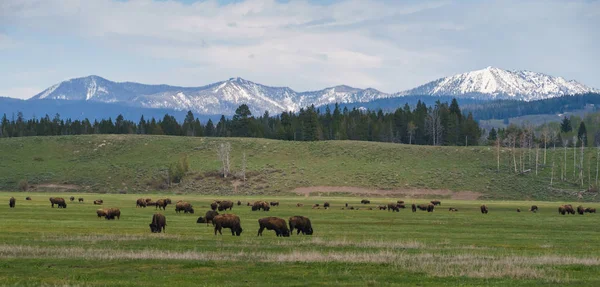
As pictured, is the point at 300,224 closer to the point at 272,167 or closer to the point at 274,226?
the point at 274,226

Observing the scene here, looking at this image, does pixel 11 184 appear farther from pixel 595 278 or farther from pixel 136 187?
pixel 595 278

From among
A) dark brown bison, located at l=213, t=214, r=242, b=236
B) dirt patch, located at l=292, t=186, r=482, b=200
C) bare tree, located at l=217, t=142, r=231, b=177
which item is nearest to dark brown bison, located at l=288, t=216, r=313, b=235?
dark brown bison, located at l=213, t=214, r=242, b=236

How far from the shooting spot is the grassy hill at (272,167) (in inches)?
5413

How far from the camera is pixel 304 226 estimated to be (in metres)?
43.5

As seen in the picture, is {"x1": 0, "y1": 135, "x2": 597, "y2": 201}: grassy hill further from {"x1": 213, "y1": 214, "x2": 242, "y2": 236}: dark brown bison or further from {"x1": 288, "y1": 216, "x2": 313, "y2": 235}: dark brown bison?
{"x1": 213, "y1": 214, "x2": 242, "y2": 236}: dark brown bison

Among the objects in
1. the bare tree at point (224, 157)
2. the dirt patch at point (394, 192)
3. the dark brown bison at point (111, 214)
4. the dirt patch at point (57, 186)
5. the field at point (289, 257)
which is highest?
the bare tree at point (224, 157)

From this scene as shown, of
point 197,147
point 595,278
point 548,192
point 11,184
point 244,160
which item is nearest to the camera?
point 595,278

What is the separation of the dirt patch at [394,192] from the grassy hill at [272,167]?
37cm

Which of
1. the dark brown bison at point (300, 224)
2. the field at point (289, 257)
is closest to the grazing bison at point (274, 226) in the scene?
the field at point (289, 257)

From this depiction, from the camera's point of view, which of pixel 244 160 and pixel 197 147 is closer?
pixel 244 160

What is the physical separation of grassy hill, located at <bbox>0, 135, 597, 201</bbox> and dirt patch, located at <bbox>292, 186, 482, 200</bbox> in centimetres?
37

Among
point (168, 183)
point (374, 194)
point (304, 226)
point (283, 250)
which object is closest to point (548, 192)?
point (374, 194)

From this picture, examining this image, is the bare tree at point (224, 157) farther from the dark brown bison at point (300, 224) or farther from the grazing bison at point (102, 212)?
the dark brown bison at point (300, 224)

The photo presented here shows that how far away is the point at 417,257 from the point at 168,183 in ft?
391
